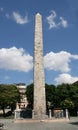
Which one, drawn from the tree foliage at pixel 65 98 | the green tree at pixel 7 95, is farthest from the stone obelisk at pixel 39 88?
the green tree at pixel 7 95

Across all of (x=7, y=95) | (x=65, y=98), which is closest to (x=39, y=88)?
(x=65, y=98)

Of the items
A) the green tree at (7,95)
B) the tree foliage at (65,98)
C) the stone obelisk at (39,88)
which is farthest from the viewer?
the green tree at (7,95)

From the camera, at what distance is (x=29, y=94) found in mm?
84375

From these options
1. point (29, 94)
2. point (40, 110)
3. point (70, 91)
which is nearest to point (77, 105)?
point (70, 91)

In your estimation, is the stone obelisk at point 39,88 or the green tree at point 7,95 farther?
the green tree at point 7,95

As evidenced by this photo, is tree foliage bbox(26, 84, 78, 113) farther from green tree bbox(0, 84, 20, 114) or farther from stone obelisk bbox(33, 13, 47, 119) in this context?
stone obelisk bbox(33, 13, 47, 119)

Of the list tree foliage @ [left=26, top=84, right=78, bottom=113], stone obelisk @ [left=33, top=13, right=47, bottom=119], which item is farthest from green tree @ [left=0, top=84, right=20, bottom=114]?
stone obelisk @ [left=33, top=13, right=47, bottom=119]

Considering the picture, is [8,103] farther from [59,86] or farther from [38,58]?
[38,58]

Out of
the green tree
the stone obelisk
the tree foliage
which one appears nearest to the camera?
the stone obelisk

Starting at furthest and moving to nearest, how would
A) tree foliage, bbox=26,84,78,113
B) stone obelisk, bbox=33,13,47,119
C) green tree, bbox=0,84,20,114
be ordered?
green tree, bbox=0,84,20,114
tree foliage, bbox=26,84,78,113
stone obelisk, bbox=33,13,47,119

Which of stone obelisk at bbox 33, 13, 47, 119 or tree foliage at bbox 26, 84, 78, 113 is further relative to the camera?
tree foliage at bbox 26, 84, 78, 113

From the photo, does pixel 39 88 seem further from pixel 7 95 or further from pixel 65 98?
pixel 7 95

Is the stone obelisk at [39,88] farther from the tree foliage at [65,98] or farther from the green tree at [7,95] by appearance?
the green tree at [7,95]

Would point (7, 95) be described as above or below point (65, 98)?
above
